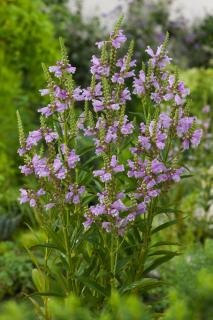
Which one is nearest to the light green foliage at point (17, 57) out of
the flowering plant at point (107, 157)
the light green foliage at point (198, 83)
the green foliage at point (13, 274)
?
the green foliage at point (13, 274)

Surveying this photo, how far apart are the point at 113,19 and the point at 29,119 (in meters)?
4.97

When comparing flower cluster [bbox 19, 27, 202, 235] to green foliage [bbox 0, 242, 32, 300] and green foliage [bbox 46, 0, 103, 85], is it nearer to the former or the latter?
green foliage [bbox 0, 242, 32, 300]

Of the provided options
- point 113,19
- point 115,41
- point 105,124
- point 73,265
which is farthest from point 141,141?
point 113,19

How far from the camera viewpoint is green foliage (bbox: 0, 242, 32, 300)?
4.44m

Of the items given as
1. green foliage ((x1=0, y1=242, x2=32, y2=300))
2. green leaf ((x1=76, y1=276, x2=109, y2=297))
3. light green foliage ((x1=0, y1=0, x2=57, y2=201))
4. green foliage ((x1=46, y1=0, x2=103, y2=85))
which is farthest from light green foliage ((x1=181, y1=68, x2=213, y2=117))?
green leaf ((x1=76, y1=276, x2=109, y2=297))

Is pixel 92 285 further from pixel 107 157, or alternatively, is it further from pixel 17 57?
pixel 17 57

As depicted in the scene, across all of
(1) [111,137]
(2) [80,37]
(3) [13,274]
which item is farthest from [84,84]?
(1) [111,137]

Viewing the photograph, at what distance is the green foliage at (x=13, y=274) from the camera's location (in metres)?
4.44

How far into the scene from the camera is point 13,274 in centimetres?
452

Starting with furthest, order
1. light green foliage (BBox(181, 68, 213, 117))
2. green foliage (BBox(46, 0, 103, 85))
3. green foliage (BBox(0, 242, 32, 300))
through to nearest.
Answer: green foliage (BBox(46, 0, 103, 85)) → light green foliage (BBox(181, 68, 213, 117)) → green foliage (BBox(0, 242, 32, 300))

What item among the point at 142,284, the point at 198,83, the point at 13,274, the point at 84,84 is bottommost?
the point at 142,284

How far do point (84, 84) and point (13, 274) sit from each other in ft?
20.6

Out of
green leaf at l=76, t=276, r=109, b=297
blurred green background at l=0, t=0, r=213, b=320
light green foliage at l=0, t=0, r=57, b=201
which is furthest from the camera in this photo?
light green foliage at l=0, t=0, r=57, b=201

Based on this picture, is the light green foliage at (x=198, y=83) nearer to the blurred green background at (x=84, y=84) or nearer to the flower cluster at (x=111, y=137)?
the blurred green background at (x=84, y=84)
